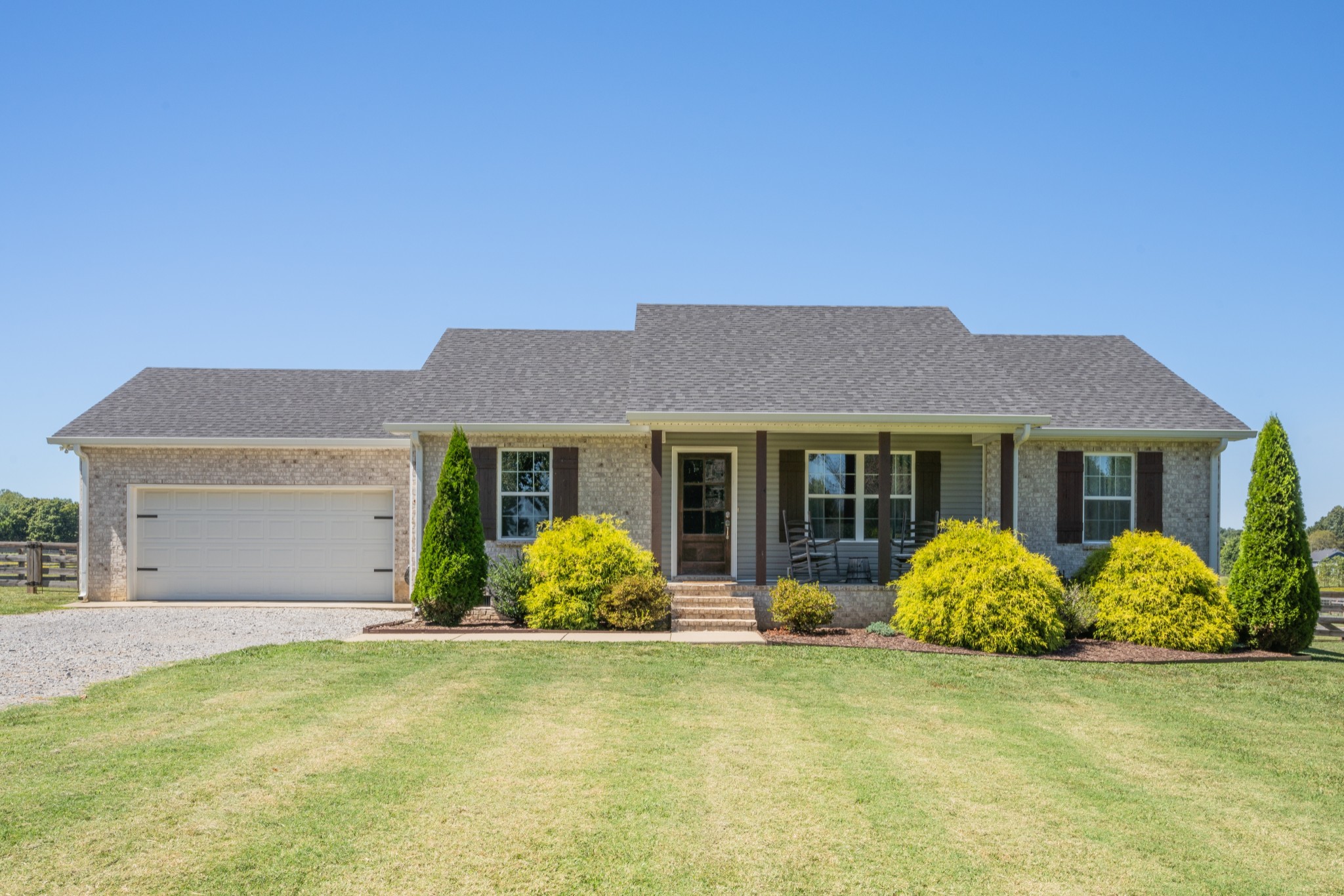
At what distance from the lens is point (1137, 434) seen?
587 inches

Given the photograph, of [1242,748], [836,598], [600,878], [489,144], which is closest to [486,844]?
[600,878]

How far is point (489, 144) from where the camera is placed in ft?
48.7

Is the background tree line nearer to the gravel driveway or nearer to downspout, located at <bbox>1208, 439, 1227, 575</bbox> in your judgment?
the gravel driveway

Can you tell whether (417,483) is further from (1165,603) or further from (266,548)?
(1165,603)

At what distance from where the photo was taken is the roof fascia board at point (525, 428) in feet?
48.8

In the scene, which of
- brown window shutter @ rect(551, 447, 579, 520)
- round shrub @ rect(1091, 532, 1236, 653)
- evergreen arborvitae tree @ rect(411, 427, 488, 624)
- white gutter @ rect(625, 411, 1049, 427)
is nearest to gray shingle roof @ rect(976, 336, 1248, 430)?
white gutter @ rect(625, 411, 1049, 427)

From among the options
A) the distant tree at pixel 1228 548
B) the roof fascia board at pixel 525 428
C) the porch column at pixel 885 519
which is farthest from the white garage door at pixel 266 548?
the distant tree at pixel 1228 548

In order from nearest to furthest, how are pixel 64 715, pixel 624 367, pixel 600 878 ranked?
1. pixel 600 878
2. pixel 64 715
3. pixel 624 367

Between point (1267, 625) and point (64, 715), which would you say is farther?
point (1267, 625)

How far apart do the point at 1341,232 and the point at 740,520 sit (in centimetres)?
1132

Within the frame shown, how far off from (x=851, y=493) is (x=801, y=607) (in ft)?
13.1

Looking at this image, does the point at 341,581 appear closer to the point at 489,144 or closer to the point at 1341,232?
the point at 489,144

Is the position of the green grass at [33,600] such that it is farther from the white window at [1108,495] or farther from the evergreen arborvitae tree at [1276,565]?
the evergreen arborvitae tree at [1276,565]

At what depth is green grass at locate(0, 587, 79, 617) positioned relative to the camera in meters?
15.6
